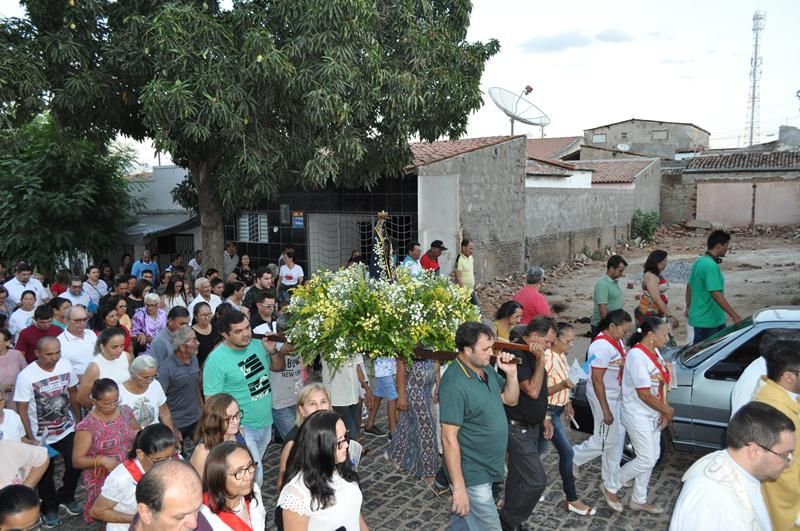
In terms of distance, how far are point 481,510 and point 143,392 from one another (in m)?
2.77

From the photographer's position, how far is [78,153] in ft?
43.6

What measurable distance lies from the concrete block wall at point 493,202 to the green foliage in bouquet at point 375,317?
9.68 m

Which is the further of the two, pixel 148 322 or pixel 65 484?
pixel 148 322

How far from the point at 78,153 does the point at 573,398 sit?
11.6 m

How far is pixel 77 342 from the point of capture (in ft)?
20.2

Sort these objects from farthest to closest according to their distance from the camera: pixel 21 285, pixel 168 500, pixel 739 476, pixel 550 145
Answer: pixel 550 145
pixel 21 285
pixel 739 476
pixel 168 500

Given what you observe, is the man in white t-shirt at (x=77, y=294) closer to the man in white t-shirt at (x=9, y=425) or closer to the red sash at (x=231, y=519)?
the man in white t-shirt at (x=9, y=425)

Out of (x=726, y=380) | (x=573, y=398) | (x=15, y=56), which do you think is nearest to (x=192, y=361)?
(x=573, y=398)

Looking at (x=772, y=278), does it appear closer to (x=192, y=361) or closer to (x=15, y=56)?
(x=192, y=361)

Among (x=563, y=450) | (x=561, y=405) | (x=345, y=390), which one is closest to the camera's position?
(x=563, y=450)

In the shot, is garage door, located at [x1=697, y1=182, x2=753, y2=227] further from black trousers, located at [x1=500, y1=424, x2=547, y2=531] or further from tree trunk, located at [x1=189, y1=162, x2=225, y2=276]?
black trousers, located at [x1=500, y1=424, x2=547, y2=531]

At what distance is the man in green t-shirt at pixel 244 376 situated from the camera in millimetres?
4934

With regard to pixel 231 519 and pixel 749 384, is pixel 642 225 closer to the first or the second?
pixel 749 384

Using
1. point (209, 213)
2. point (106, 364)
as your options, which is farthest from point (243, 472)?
point (209, 213)
